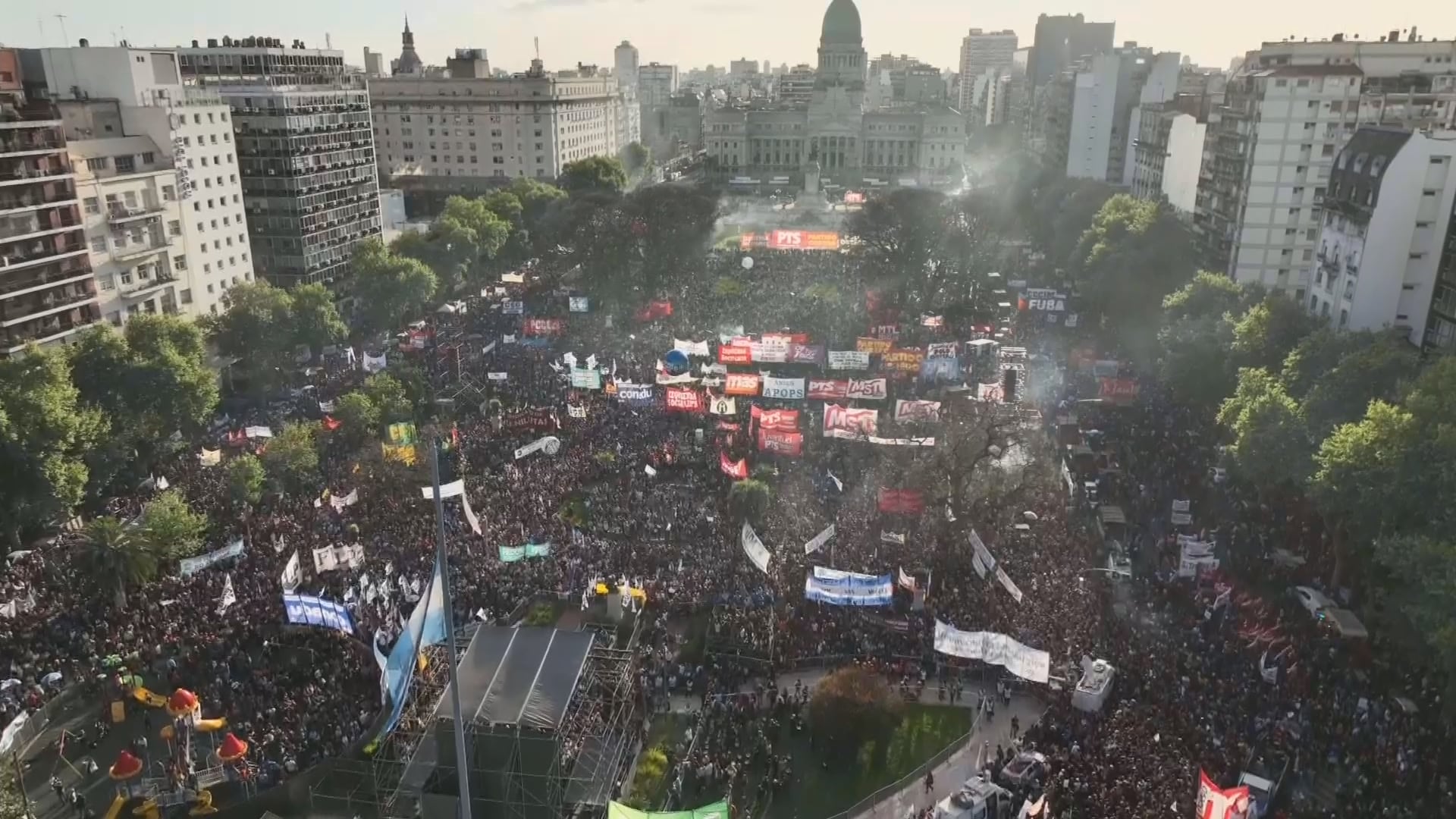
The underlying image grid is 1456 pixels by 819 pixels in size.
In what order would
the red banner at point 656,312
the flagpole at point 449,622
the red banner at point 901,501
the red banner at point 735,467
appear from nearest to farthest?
1. the flagpole at point 449,622
2. the red banner at point 901,501
3. the red banner at point 735,467
4. the red banner at point 656,312

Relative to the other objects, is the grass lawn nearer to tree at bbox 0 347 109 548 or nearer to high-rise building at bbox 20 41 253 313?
tree at bbox 0 347 109 548

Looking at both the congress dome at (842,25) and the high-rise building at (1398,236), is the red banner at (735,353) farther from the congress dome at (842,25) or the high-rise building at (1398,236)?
the congress dome at (842,25)

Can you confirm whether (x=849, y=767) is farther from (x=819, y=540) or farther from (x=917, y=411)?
(x=917, y=411)

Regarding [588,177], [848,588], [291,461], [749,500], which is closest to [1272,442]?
[848,588]

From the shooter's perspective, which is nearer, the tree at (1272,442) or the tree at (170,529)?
the tree at (170,529)

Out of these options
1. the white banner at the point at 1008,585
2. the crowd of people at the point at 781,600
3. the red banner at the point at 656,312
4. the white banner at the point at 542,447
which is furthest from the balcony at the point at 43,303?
the white banner at the point at 1008,585

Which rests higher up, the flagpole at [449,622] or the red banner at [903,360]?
the flagpole at [449,622]
